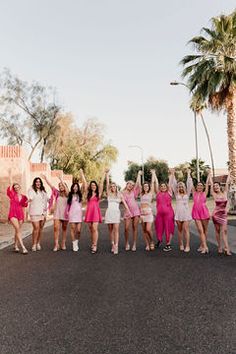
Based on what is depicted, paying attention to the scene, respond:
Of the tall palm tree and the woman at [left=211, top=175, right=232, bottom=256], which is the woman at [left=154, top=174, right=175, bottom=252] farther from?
the tall palm tree

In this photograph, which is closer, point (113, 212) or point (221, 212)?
point (221, 212)

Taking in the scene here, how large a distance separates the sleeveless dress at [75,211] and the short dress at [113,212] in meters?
0.76

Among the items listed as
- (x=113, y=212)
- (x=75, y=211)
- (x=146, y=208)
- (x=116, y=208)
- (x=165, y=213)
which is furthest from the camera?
(x=165, y=213)

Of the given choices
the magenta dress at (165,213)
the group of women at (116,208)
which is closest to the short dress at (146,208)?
the group of women at (116,208)

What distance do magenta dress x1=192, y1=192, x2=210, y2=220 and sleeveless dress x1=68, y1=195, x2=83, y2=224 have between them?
2901 millimetres

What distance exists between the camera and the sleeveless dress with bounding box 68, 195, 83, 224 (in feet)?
38.6

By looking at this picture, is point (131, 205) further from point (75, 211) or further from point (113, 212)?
point (75, 211)

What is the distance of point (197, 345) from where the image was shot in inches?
175

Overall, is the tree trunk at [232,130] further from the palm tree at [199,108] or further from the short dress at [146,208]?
the short dress at [146,208]

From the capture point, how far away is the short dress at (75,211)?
1176cm

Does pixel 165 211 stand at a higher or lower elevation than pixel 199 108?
lower

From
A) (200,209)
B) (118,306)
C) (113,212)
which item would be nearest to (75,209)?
(113,212)

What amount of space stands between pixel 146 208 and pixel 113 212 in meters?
0.96

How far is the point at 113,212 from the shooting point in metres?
11.5
